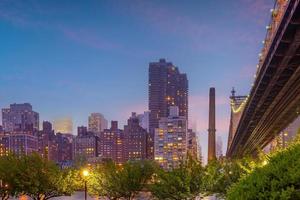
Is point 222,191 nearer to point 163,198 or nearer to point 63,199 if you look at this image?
point 163,198

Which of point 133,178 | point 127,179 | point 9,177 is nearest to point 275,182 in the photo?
point 9,177

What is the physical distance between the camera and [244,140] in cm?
8750

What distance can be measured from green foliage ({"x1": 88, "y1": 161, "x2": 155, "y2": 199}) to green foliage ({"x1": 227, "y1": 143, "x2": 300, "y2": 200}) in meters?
31.5

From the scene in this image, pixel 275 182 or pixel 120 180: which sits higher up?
pixel 275 182

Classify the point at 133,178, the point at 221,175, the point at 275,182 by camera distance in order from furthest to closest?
the point at 133,178 < the point at 221,175 < the point at 275,182

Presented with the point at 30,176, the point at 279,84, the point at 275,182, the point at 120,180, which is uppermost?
the point at 279,84

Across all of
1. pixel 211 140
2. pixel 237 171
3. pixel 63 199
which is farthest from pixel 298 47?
pixel 211 140

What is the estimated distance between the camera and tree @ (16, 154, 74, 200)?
35.5m

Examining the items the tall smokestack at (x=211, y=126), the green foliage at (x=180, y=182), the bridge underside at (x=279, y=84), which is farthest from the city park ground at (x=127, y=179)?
the tall smokestack at (x=211, y=126)

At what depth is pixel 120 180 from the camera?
3828 cm

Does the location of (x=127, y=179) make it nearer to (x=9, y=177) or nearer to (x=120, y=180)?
(x=120, y=180)

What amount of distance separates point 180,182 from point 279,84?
1406 centimetres

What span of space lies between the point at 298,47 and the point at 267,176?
21466mm

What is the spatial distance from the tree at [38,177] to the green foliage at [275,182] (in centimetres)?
2988
